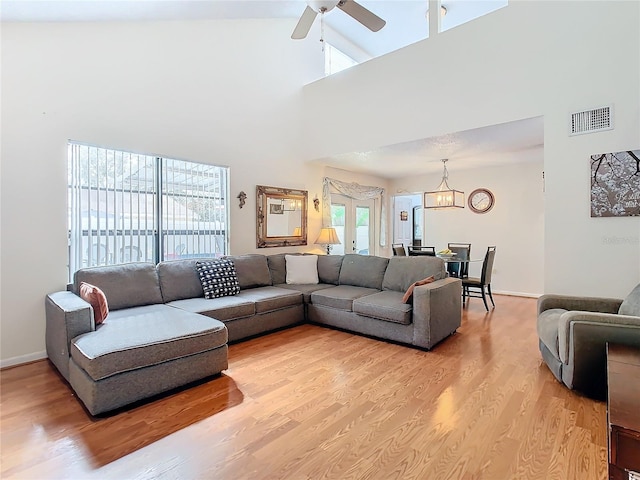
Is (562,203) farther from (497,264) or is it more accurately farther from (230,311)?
(230,311)

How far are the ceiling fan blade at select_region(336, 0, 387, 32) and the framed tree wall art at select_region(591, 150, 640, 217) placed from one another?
2.46 meters

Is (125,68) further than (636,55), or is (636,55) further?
(125,68)

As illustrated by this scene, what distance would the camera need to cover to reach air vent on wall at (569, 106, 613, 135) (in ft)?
10.3

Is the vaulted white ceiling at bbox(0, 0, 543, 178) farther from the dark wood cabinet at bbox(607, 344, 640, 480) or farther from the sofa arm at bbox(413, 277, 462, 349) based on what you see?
the dark wood cabinet at bbox(607, 344, 640, 480)

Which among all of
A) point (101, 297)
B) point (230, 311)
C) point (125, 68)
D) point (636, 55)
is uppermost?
point (125, 68)

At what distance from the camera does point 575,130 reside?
329 cm

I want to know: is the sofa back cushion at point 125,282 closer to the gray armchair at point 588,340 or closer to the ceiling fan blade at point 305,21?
the ceiling fan blade at point 305,21

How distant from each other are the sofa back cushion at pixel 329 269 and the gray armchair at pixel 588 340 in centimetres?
265

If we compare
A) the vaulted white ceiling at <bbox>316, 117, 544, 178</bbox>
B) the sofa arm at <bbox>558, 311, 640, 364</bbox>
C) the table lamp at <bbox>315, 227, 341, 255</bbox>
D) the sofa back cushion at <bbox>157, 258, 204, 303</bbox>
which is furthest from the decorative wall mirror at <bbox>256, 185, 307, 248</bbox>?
the sofa arm at <bbox>558, 311, 640, 364</bbox>

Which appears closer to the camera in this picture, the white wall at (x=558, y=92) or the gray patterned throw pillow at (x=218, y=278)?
the white wall at (x=558, y=92)

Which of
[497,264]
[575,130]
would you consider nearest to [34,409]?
[575,130]

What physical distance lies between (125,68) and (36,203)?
1.73m

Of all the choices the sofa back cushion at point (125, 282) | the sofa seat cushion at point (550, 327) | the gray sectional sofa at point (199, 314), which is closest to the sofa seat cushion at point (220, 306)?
the gray sectional sofa at point (199, 314)

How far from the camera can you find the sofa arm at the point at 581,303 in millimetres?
2818
